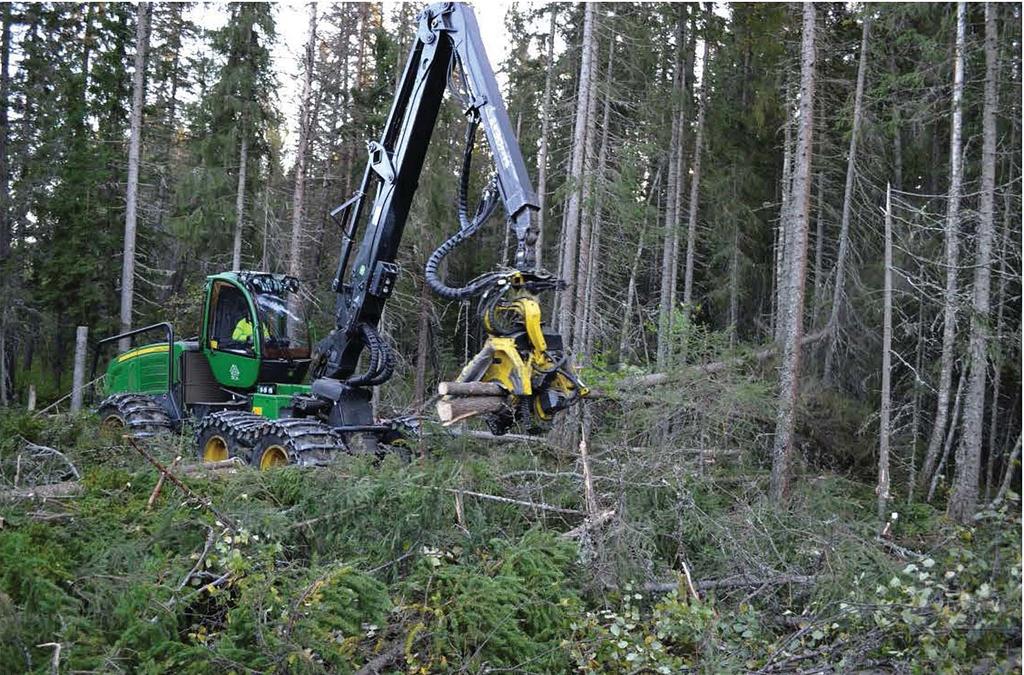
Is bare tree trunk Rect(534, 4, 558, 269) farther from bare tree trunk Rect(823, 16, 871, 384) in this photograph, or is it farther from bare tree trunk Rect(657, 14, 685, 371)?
bare tree trunk Rect(823, 16, 871, 384)

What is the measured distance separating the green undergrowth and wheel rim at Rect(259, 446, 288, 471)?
1206 mm

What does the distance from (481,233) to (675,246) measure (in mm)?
6883

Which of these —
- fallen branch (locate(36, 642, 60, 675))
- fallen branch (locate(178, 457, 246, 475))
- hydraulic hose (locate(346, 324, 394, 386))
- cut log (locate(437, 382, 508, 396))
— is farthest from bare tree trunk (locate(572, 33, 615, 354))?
fallen branch (locate(36, 642, 60, 675))

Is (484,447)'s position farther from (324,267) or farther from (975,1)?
(324,267)

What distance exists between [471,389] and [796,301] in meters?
4.94

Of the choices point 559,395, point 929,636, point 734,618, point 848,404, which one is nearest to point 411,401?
point 848,404

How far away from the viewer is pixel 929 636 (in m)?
4.11

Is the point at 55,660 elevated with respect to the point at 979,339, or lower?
lower

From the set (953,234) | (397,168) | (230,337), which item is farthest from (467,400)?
(953,234)

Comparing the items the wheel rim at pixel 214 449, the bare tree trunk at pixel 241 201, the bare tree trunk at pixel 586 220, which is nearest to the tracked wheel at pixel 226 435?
the wheel rim at pixel 214 449

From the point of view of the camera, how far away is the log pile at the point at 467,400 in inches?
247

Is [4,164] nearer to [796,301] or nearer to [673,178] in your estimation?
[673,178]

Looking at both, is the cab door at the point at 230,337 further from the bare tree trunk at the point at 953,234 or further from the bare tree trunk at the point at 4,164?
the bare tree trunk at the point at 4,164

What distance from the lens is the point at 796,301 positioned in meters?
9.59
